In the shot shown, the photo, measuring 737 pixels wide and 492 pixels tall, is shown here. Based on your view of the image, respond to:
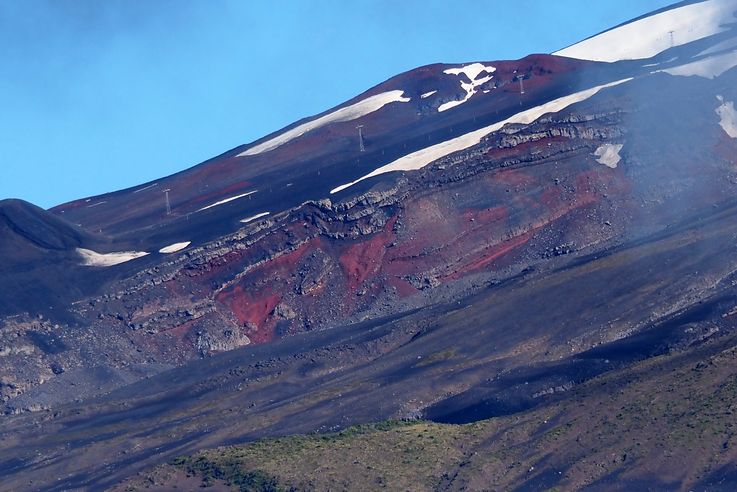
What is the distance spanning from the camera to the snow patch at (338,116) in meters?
117

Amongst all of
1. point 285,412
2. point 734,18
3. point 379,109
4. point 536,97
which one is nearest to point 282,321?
point 285,412

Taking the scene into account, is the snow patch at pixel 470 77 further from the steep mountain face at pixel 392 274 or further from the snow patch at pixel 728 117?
the snow patch at pixel 728 117

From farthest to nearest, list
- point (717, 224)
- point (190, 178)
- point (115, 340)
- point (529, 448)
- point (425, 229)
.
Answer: point (190, 178) < point (425, 229) < point (115, 340) < point (717, 224) < point (529, 448)

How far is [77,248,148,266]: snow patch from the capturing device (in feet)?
287

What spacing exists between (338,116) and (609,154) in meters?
34.6

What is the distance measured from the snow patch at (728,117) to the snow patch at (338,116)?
103 ft

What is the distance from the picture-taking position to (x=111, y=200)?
117 m

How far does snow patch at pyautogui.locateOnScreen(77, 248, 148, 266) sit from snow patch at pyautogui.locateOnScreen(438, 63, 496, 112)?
31.2m

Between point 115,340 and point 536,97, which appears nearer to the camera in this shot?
point 115,340

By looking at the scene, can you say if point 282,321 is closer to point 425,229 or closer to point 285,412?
point 425,229

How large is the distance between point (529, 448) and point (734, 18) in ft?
235

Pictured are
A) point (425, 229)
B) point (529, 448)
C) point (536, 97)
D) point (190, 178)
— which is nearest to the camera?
point (529, 448)

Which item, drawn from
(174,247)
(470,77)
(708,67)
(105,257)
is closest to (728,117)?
(708,67)

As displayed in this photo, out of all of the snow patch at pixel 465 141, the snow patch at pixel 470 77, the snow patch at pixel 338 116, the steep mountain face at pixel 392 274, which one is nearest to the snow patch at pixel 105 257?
the steep mountain face at pixel 392 274
